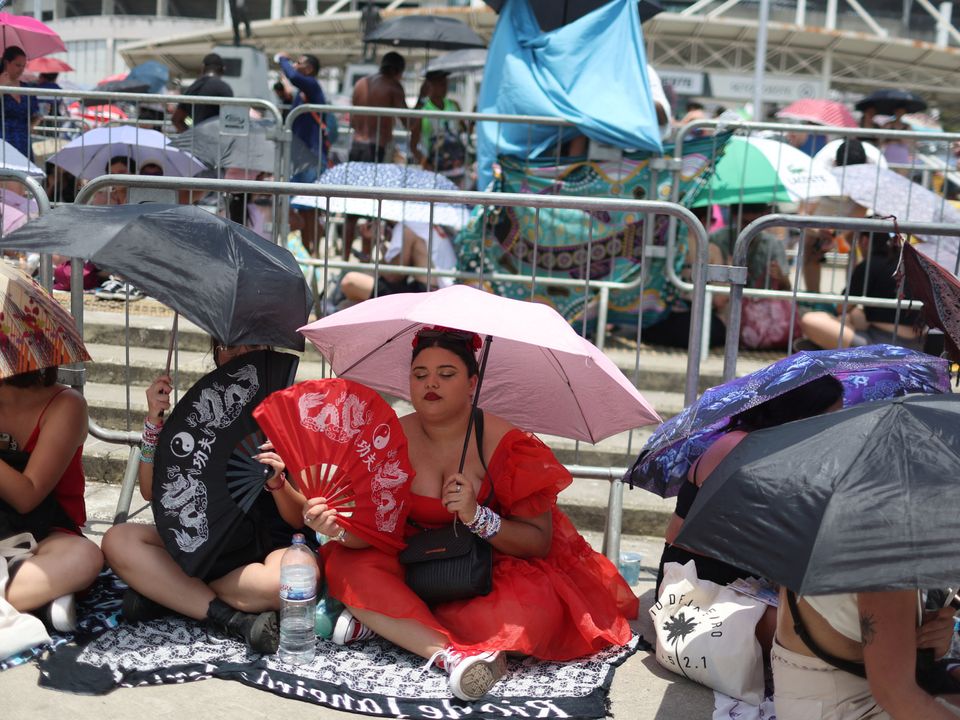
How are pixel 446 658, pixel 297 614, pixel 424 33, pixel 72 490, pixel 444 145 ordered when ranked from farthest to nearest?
pixel 424 33 < pixel 444 145 < pixel 72 490 < pixel 297 614 < pixel 446 658

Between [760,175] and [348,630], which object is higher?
[760,175]

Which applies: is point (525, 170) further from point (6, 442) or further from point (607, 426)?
point (6, 442)

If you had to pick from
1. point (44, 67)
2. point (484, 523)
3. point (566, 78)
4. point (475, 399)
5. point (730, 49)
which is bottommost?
point (484, 523)

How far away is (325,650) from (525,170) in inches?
162

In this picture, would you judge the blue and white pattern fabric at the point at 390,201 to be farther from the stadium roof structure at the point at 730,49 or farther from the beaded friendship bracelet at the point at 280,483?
the stadium roof structure at the point at 730,49

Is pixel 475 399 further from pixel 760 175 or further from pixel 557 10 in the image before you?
pixel 557 10

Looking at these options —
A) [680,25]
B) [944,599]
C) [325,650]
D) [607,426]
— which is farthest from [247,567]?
[680,25]

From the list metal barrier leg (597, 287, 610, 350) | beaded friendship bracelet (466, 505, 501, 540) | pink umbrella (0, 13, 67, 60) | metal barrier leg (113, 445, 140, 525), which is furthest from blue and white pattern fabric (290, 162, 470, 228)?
pink umbrella (0, 13, 67, 60)

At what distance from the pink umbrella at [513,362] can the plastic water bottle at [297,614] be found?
818mm

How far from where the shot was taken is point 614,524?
454 cm

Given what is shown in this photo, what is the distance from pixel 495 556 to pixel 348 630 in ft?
1.93

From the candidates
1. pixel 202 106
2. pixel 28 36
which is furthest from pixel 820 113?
pixel 28 36

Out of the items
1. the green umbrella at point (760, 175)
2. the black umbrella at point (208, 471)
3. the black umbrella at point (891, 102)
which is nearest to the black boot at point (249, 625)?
the black umbrella at point (208, 471)

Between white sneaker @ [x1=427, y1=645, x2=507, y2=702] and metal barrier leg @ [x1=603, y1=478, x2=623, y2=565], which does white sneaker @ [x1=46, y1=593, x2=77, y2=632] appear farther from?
metal barrier leg @ [x1=603, y1=478, x2=623, y2=565]
